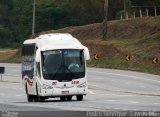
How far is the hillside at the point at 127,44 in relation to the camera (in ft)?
237

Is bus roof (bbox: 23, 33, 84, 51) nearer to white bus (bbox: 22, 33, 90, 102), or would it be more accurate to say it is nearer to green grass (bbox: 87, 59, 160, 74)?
white bus (bbox: 22, 33, 90, 102)

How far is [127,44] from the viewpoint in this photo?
7944cm

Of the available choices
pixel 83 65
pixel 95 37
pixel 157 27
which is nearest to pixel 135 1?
pixel 95 37

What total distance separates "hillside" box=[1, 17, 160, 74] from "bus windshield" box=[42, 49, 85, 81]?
32277mm

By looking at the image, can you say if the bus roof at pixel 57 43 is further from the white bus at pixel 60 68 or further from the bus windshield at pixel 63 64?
the bus windshield at pixel 63 64

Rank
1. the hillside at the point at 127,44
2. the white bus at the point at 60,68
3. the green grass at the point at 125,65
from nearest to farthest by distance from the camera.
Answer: the white bus at the point at 60,68, the green grass at the point at 125,65, the hillside at the point at 127,44

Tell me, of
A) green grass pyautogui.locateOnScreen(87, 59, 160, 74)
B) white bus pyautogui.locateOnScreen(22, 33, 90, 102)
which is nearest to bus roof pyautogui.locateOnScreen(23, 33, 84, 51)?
white bus pyautogui.locateOnScreen(22, 33, 90, 102)

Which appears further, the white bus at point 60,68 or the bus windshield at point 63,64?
the bus windshield at point 63,64

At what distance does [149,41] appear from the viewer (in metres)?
77.6

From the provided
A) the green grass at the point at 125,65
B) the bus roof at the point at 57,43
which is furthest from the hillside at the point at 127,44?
the bus roof at the point at 57,43

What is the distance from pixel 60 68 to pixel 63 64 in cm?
25

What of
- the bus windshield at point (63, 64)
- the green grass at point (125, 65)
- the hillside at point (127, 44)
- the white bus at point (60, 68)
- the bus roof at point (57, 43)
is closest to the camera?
the white bus at point (60, 68)

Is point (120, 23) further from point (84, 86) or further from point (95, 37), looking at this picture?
point (84, 86)

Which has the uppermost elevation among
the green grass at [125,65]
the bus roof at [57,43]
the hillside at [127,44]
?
the bus roof at [57,43]
